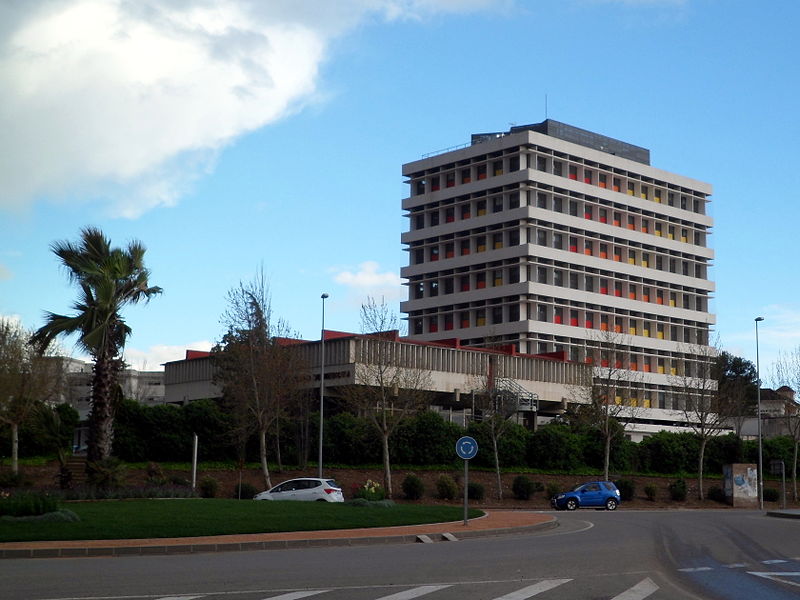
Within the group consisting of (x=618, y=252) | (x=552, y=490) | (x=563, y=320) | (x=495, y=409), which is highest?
(x=618, y=252)

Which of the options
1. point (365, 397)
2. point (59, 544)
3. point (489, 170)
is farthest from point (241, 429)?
point (489, 170)

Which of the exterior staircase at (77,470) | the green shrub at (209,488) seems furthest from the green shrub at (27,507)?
the green shrub at (209,488)

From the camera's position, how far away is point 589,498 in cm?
4628

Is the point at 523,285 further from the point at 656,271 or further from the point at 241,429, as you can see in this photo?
the point at 241,429

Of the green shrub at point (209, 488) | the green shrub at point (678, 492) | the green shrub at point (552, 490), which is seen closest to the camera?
the green shrub at point (209, 488)

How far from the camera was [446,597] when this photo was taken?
1239 cm

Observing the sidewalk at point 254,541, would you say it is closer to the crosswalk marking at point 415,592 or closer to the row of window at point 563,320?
the crosswalk marking at point 415,592

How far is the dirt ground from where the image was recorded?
43.5 meters

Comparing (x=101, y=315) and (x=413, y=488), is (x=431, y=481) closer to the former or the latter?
(x=413, y=488)

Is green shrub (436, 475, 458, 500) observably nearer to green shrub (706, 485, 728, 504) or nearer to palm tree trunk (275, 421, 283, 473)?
palm tree trunk (275, 421, 283, 473)

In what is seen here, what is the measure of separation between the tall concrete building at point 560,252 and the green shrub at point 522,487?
46593mm

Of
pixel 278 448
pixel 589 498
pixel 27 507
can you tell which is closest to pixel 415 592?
pixel 27 507

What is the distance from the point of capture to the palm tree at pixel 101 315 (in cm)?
3166

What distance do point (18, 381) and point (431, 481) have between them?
20.0m
